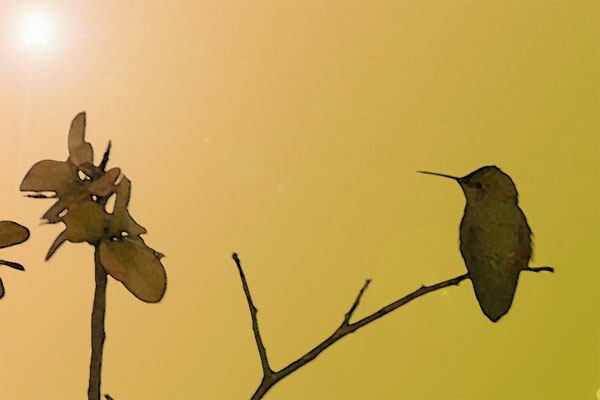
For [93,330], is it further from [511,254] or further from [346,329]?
[511,254]

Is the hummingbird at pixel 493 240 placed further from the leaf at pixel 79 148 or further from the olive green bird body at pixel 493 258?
the leaf at pixel 79 148

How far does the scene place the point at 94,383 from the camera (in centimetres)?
34

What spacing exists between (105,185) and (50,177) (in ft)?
0.10

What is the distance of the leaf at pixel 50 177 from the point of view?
0.99 ft

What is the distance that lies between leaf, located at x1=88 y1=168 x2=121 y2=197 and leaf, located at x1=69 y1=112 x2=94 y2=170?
0.02 metres

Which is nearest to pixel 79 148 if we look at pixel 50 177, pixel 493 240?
pixel 50 177

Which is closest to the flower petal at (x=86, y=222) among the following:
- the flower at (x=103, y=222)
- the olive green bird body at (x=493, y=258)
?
the flower at (x=103, y=222)

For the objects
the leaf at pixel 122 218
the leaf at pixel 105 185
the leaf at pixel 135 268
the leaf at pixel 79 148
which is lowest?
the leaf at pixel 135 268

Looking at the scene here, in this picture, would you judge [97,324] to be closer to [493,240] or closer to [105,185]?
[105,185]

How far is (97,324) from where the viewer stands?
326mm

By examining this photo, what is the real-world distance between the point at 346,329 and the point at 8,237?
0.67 feet

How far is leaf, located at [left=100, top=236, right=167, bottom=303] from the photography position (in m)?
0.30

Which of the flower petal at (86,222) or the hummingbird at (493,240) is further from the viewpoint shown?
the hummingbird at (493,240)

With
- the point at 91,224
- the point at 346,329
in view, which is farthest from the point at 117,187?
the point at 346,329
